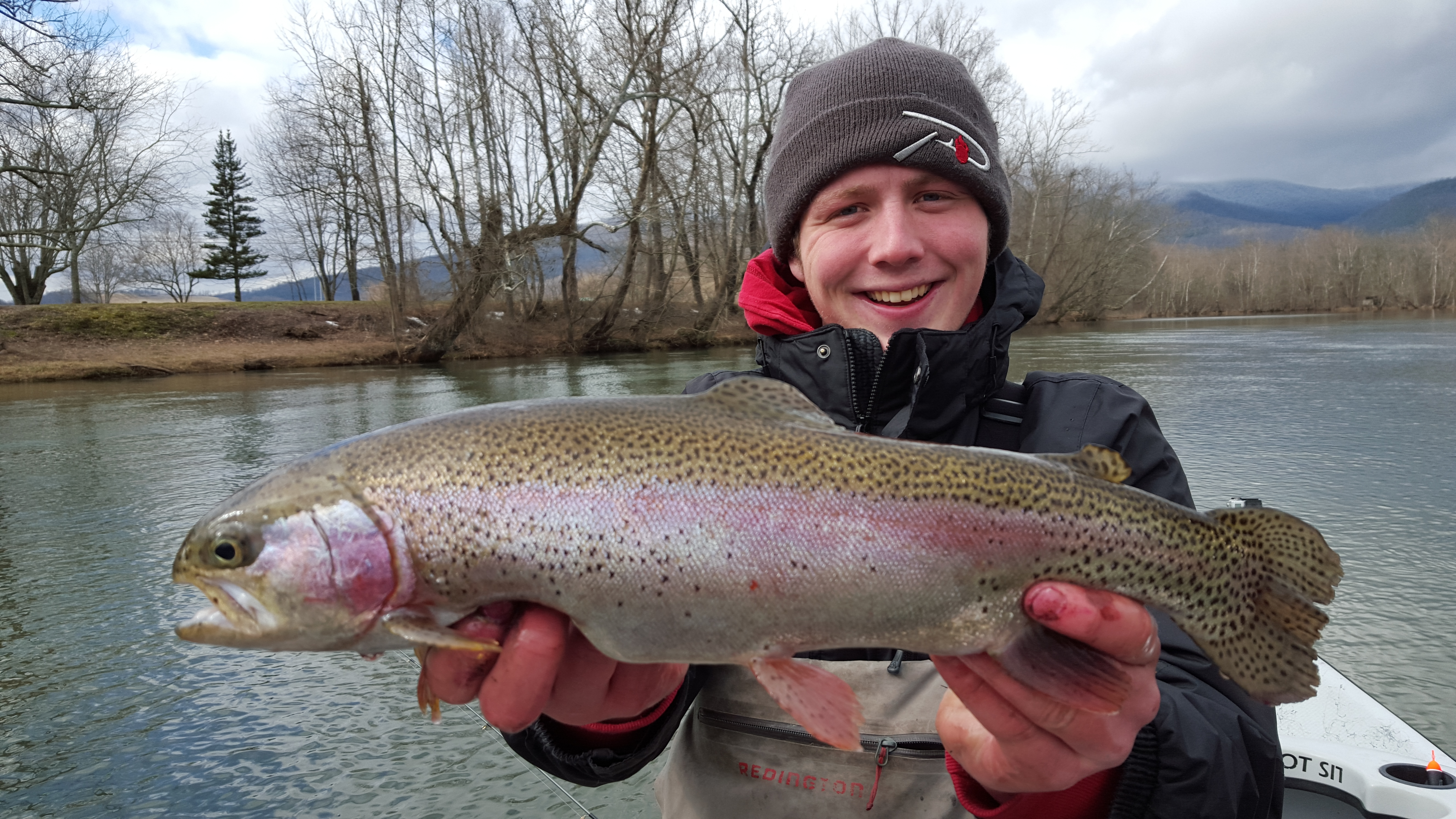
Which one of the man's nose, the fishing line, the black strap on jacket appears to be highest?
the man's nose

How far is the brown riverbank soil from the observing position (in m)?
22.0

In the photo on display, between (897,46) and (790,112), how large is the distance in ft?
1.55

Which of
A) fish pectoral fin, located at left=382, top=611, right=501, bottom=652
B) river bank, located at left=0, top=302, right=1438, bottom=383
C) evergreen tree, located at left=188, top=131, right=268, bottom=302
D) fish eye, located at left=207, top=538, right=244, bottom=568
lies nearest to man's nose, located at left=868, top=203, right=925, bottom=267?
fish pectoral fin, located at left=382, top=611, right=501, bottom=652

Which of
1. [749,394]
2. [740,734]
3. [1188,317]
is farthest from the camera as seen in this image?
[1188,317]

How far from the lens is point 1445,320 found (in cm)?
3441

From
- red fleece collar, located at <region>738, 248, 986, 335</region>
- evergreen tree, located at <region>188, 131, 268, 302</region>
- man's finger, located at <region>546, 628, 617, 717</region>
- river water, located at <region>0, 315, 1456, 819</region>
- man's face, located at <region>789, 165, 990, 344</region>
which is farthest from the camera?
evergreen tree, located at <region>188, 131, 268, 302</region>

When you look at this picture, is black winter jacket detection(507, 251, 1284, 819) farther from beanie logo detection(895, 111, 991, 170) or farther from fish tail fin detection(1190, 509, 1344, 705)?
beanie logo detection(895, 111, 991, 170)

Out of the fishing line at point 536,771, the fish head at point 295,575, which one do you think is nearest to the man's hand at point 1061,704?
the fish head at point 295,575

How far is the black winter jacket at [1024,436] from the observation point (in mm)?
1794

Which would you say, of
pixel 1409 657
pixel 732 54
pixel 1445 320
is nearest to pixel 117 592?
pixel 1409 657

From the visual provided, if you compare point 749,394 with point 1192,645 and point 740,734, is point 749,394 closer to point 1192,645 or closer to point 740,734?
point 740,734

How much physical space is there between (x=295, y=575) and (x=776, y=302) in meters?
1.90

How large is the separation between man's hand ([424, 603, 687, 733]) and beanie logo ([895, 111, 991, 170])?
1.90m

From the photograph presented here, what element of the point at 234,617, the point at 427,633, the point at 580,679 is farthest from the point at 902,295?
the point at 234,617
